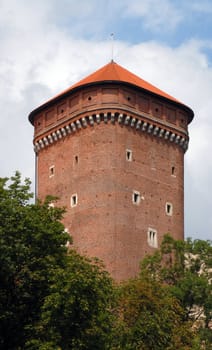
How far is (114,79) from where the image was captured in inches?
2124

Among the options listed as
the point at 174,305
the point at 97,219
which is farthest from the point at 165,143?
the point at 174,305

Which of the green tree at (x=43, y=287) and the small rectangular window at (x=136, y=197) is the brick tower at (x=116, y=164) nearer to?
the small rectangular window at (x=136, y=197)

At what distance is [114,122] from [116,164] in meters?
2.39

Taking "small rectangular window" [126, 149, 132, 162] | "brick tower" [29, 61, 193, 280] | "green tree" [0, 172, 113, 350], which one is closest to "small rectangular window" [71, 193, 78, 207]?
"brick tower" [29, 61, 193, 280]

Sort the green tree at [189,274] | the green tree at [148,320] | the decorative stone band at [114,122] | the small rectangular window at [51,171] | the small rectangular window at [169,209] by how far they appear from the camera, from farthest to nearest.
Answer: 1. the small rectangular window at [51,171]
2. the small rectangular window at [169,209]
3. the decorative stone band at [114,122]
4. the green tree at [189,274]
5. the green tree at [148,320]

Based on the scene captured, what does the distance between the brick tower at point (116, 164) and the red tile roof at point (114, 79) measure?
0.08m

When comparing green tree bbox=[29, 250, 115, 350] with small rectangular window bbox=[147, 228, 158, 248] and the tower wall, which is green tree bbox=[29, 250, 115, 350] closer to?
the tower wall

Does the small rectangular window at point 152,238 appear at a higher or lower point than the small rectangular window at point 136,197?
lower

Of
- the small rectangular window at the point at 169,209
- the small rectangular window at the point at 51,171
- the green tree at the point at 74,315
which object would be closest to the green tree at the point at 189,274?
the small rectangular window at the point at 169,209

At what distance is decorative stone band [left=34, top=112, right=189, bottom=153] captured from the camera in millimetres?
53125

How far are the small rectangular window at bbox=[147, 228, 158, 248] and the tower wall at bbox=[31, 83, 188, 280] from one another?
5 cm

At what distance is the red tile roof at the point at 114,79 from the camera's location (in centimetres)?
5434

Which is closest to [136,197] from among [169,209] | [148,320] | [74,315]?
[169,209]

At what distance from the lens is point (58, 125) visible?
55.8 meters
